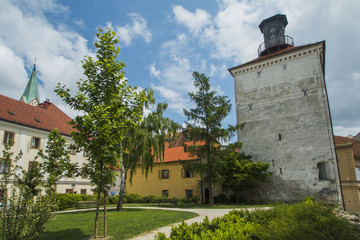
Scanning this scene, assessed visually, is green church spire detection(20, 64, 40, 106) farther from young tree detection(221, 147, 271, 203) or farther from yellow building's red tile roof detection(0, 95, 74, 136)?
young tree detection(221, 147, 271, 203)

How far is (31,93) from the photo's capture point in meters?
49.9

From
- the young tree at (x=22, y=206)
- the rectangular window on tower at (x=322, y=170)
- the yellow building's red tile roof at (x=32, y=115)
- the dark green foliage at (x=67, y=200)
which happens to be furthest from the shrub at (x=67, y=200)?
the rectangular window on tower at (x=322, y=170)

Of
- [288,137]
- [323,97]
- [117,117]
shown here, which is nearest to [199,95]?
[288,137]

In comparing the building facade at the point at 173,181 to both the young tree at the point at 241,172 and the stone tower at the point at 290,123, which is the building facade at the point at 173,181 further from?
the stone tower at the point at 290,123

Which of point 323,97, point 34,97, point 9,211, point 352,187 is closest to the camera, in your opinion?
point 9,211

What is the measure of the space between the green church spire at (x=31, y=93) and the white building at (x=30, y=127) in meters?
23.0

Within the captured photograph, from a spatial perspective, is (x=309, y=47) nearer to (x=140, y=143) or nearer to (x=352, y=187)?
(x=352, y=187)

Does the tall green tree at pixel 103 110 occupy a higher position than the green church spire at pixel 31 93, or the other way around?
the green church spire at pixel 31 93

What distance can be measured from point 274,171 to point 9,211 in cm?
2340

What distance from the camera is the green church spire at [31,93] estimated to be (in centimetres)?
4897

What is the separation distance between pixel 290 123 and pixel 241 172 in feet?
24.8

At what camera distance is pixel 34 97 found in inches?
1987

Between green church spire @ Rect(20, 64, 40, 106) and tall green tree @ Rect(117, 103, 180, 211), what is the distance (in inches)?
1695

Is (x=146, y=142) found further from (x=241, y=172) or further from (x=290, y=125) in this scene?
(x=290, y=125)
